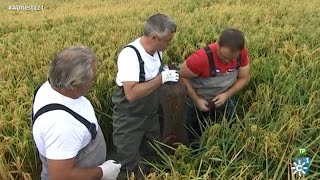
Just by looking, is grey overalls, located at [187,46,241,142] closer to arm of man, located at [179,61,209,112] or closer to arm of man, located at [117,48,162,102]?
arm of man, located at [179,61,209,112]

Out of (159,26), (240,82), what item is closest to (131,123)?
(159,26)

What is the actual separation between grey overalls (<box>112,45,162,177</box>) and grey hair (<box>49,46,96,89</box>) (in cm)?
108

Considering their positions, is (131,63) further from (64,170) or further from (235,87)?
(64,170)

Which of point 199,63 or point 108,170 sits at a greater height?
point 199,63

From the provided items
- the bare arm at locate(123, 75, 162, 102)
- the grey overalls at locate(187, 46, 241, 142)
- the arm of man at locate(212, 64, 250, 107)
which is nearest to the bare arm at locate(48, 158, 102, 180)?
the bare arm at locate(123, 75, 162, 102)

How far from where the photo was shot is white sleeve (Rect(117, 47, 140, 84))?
2779mm

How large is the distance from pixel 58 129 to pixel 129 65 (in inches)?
39.7

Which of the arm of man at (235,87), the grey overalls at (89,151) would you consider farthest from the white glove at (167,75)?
the grey overalls at (89,151)

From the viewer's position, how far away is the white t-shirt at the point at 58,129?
1872mm

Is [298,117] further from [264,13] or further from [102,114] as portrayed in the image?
[264,13]

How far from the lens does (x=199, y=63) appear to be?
3.14 meters

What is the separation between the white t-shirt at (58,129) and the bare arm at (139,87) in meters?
0.79

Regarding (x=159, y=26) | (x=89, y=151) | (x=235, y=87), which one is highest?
(x=159, y=26)

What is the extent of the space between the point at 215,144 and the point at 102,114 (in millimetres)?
1207
